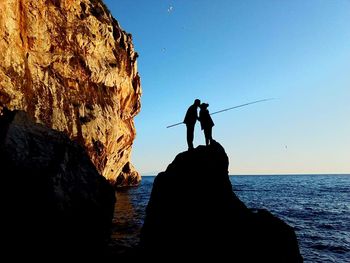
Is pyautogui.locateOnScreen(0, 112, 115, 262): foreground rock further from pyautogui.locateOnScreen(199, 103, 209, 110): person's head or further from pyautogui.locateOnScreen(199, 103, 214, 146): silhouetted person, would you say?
pyautogui.locateOnScreen(199, 103, 209, 110): person's head

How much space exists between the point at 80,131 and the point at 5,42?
12555mm

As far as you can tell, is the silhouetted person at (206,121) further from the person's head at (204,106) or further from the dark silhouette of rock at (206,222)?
the dark silhouette of rock at (206,222)

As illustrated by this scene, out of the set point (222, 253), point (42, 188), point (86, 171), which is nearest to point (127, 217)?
point (86, 171)

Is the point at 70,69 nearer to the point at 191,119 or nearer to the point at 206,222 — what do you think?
the point at 191,119

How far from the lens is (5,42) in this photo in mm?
26969

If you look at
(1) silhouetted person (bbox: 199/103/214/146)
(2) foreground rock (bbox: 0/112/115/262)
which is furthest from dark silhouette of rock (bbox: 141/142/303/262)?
(2) foreground rock (bbox: 0/112/115/262)

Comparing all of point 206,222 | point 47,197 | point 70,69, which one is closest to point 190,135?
point 206,222

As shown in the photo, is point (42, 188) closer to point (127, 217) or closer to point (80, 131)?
point (127, 217)

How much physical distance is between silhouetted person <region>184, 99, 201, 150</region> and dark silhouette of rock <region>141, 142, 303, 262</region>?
1393mm

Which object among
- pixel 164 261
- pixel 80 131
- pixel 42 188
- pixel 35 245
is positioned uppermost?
pixel 80 131

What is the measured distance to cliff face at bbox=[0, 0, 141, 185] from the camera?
93.5ft

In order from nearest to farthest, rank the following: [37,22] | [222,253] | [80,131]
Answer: [222,253] → [37,22] → [80,131]

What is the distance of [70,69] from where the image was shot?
3753 centimetres

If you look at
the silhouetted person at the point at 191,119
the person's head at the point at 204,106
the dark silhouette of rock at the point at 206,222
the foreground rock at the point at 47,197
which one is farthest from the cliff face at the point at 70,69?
the dark silhouette of rock at the point at 206,222
